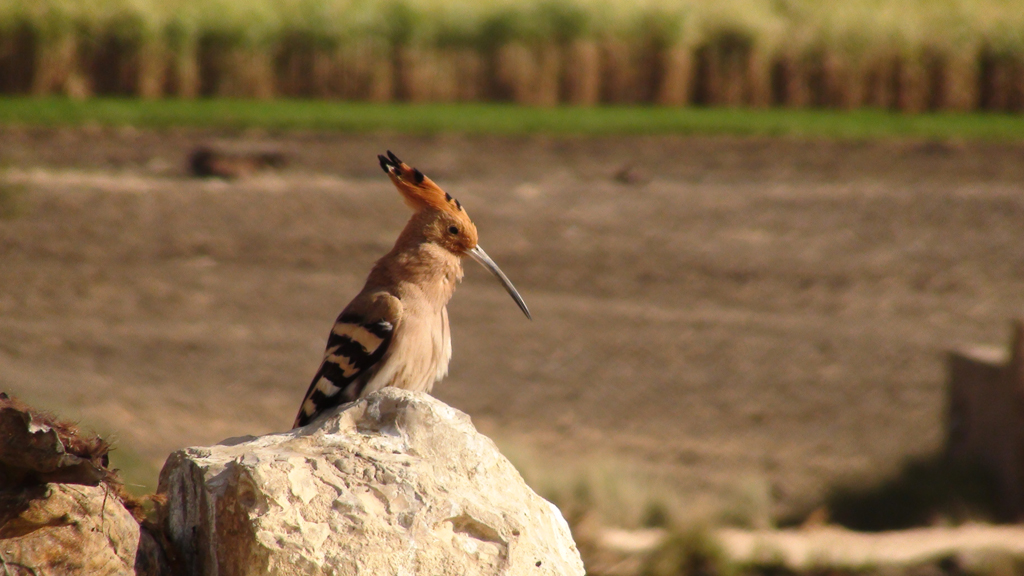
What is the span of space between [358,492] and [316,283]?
35.1 feet

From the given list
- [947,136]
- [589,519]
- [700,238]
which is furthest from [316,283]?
[947,136]

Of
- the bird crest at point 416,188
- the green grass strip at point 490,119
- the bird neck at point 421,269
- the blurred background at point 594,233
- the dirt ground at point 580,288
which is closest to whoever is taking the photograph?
the bird crest at point 416,188

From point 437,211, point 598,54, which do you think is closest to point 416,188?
point 437,211

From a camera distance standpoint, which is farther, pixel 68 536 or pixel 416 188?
pixel 416 188

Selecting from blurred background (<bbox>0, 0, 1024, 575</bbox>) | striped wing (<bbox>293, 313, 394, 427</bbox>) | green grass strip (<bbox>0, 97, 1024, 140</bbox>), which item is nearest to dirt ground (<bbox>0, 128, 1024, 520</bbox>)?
blurred background (<bbox>0, 0, 1024, 575</bbox>)

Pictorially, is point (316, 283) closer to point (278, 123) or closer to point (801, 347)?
point (278, 123)

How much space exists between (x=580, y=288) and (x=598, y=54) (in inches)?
235

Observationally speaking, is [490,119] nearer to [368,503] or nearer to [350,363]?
[350,363]

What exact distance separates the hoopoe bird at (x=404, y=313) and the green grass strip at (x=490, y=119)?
38.5 ft

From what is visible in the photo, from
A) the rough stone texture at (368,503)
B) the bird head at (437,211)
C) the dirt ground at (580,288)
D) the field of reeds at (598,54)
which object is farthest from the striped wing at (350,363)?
the field of reeds at (598,54)

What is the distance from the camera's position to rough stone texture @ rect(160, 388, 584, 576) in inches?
110

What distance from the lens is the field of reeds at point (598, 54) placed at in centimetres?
1747

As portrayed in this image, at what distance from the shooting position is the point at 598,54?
18.3m

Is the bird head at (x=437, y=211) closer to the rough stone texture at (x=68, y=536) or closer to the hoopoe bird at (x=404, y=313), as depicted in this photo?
the hoopoe bird at (x=404, y=313)
